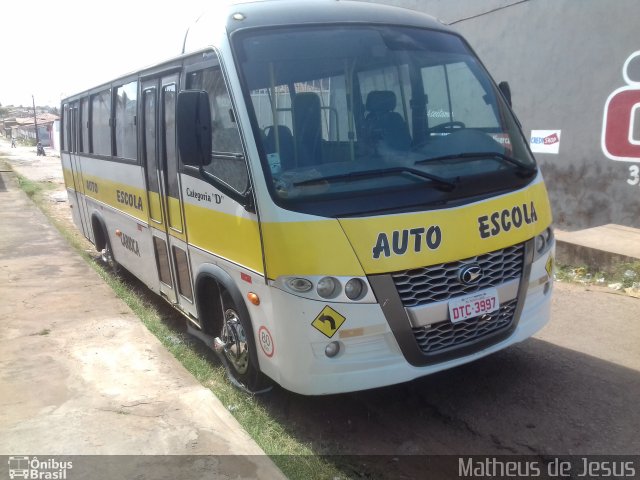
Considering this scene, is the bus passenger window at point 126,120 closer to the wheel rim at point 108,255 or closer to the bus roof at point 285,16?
the bus roof at point 285,16

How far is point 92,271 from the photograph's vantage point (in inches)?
297

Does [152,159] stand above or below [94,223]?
above

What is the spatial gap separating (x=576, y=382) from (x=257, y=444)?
2.34 meters

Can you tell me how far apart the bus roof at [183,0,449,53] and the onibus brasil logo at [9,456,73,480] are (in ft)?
8.68

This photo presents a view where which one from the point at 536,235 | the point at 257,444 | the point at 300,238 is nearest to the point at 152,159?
the point at 300,238

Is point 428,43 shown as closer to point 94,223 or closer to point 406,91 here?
point 406,91

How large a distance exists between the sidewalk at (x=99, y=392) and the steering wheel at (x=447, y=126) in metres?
Answer: 2.27

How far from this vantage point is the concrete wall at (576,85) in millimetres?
7457

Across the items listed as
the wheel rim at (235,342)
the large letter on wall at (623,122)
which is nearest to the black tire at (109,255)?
the wheel rim at (235,342)

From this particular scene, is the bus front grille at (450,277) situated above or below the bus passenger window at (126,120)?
below

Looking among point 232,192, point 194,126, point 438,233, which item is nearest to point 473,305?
point 438,233

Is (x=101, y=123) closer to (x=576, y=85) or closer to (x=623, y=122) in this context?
(x=576, y=85)

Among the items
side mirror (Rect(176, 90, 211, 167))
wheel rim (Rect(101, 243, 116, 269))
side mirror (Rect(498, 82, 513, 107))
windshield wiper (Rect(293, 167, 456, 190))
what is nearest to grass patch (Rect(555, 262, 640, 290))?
side mirror (Rect(498, 82, 513, 107))

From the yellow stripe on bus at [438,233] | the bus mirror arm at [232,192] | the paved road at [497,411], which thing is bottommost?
the paved road at [497,411]
